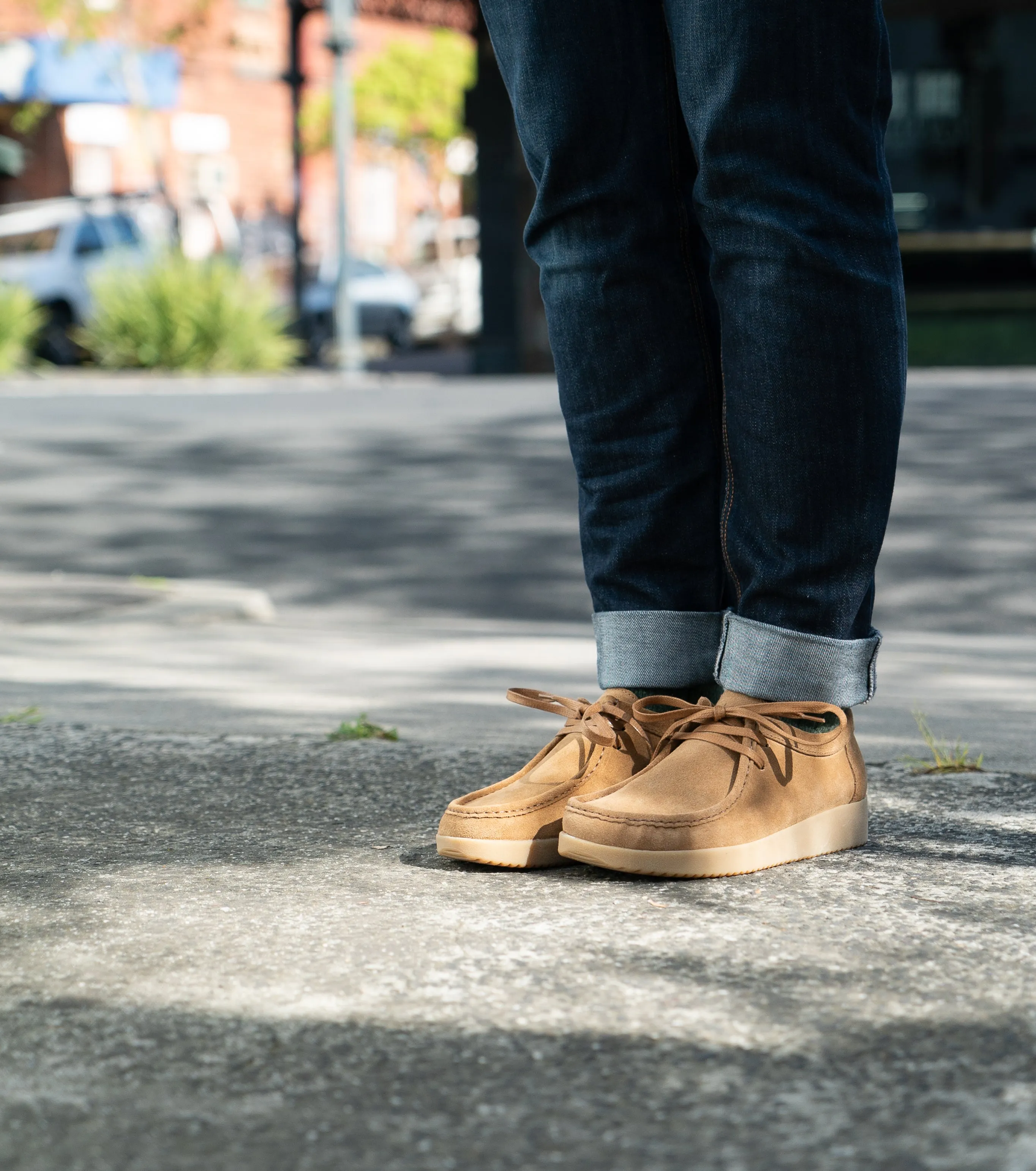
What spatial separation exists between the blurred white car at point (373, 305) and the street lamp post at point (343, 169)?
4520 millimetres

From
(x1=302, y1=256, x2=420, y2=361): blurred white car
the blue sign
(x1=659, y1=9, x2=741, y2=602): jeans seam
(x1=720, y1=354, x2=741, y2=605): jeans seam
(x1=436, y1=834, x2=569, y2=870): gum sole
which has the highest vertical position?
the blue sign

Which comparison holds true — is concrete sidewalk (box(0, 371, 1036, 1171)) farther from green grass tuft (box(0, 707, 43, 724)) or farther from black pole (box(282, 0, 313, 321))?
black pole (box(282, 0, 313, 321))

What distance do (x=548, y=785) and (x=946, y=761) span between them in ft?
1.79

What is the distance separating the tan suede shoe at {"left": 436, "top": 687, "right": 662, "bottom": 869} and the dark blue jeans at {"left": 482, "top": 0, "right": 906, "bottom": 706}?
0.19ft

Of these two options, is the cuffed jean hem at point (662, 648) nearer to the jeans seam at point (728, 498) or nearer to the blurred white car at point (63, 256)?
the jeans seam at point (728, 498)

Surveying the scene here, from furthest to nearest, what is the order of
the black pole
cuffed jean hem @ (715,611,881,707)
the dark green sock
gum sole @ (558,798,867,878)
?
1. the black pole
2. the dark green sock
3. cuffed jean hem @ (715,611,881,707)
4. gum sole @ (558,798,867,878)

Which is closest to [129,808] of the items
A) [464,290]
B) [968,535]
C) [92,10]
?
[968,535]

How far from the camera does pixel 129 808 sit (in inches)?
65.2

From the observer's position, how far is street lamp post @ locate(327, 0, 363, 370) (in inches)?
539

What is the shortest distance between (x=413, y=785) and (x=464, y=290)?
74.8 ft

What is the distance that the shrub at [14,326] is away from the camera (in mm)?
12680

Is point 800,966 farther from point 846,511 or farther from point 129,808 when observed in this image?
point 129,808

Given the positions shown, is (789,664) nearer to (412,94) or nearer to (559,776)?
(559,776)

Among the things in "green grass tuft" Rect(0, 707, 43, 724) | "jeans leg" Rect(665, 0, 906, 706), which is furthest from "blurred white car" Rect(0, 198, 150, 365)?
"jeans leg" Rect(665, 0, 906, 706)
